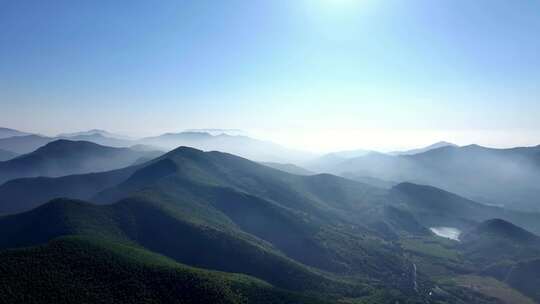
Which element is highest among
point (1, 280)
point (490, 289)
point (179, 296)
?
point (1, 280)

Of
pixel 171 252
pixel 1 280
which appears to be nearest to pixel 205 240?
pixel 171 252

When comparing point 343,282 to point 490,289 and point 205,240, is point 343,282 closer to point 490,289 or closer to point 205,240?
point 205,240

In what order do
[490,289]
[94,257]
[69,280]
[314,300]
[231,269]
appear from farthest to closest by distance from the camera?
[490,289] → [231,269] → [314,300] → [94,257] → [69,280]

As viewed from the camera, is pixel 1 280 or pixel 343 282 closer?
pixel 1 280

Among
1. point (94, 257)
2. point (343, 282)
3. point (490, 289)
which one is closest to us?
point (94, 257)

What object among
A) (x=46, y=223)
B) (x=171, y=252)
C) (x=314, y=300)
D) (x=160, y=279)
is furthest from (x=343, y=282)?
(x=46, y=223)

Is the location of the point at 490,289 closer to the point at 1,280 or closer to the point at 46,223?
the point at 1,280

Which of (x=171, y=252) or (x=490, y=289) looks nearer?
(x=171, y=252)

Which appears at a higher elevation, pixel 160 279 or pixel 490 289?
pixel 160 279

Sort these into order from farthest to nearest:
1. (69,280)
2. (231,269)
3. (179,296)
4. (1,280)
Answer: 1. (231,269)
2. (179,296)
3. (69,280)
4. (1,280)
